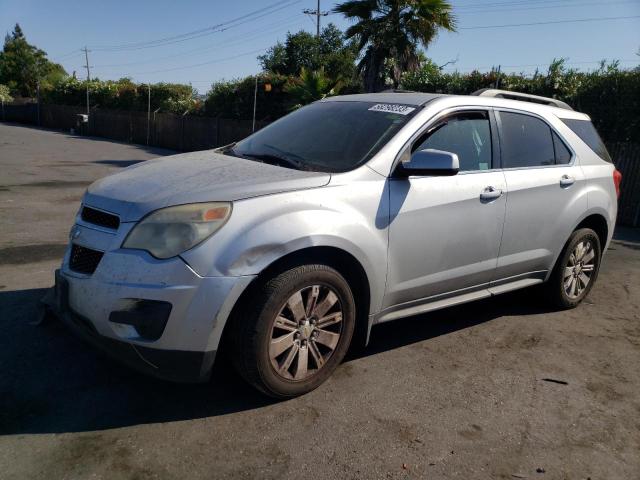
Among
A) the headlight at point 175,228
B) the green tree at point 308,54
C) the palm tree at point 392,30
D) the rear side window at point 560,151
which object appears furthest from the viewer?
the green tree at point 308,54

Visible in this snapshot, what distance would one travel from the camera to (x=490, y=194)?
397 centimetres

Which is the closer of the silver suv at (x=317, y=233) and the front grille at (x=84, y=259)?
the silver suv at (x=317, y=233)

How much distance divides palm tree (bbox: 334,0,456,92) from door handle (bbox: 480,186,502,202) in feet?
41.9

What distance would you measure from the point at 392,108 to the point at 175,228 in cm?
188

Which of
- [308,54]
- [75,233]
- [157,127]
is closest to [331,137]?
[75,233]

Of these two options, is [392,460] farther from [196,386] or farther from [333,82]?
[333,82]

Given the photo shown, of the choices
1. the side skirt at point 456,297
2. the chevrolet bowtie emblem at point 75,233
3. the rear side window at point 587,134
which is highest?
the rear side window at point 587,134

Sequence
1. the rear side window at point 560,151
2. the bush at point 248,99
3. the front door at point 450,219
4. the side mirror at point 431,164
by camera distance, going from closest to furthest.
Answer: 1. the side mirror at point 431,164
2. the front door at point 450,219
3. the rear side window at point 560,151
4. the bush at point 248,99

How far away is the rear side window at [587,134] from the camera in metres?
4.95

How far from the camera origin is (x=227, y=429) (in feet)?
9.57

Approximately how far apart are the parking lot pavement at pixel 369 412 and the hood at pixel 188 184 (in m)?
1.08

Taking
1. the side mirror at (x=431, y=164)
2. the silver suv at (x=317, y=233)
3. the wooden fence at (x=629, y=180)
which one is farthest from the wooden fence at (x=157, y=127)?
the side mirror at (x=431, y=164)

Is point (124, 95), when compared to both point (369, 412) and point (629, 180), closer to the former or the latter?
point (629, 180)

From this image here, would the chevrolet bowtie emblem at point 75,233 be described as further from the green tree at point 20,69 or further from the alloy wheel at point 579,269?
the green tree at point 20,69
